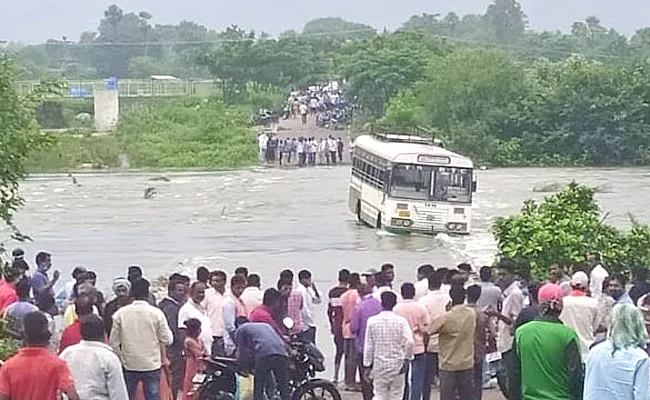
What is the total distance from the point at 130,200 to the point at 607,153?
24771 mm

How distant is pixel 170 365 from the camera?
13039 millimetres

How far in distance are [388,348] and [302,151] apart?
169 feet

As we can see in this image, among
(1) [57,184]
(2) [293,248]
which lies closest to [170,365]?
(2) [293,248]

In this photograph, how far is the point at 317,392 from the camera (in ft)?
41.2

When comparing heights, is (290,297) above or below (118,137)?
above

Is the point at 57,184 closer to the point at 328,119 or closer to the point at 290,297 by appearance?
the point at 328,119

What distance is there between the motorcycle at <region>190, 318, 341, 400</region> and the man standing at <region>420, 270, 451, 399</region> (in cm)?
112

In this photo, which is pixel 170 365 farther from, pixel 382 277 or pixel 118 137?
pixel 118 137

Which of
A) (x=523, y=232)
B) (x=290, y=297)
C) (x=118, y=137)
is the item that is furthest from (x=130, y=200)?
(x=290, y=297)

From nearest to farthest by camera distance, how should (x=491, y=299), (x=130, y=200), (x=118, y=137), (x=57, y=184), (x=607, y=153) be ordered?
(x=491, y=299)
(x=130, y=200)
(x=57, y=184)
(x=607, y=153)
(x=118, y=137)

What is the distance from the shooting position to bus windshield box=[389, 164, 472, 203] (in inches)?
1300

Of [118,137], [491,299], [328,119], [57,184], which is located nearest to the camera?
[491,299]

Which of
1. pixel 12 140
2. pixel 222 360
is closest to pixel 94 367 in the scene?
pixel 222 360

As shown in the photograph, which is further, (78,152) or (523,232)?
(78,152)
